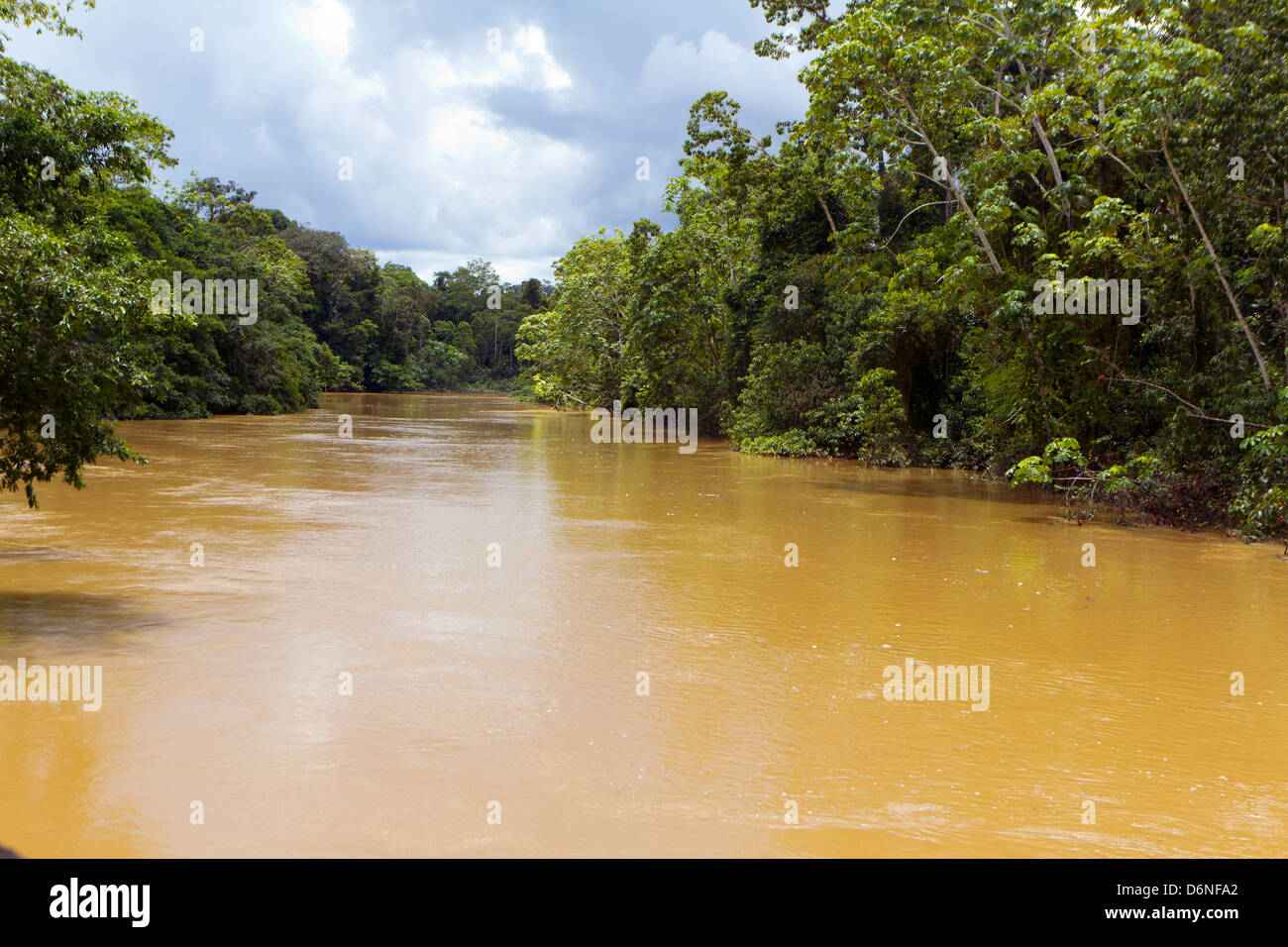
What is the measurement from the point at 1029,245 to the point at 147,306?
13714mm

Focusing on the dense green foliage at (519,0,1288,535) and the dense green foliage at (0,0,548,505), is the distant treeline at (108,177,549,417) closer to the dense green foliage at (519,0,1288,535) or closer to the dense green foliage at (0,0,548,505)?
the dense green foliage at (0,0,548,505)

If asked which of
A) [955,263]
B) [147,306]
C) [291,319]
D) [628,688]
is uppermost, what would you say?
[291,319]

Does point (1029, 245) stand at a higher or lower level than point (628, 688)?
higher

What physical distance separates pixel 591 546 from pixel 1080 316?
346 inches

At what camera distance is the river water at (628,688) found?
429 cm

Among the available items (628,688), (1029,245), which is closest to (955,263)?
(1029,245)

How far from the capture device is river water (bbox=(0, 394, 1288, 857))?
4.29 metres

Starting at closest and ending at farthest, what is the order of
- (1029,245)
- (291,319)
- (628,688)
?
(628,688)
(1029,245)
(291,319)

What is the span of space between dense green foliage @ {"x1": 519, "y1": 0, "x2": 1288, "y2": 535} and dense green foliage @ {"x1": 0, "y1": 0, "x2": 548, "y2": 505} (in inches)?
465

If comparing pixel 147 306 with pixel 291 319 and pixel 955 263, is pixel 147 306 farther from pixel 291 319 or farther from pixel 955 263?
pixel 291 319

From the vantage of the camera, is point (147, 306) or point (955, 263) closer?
point (147, 306)

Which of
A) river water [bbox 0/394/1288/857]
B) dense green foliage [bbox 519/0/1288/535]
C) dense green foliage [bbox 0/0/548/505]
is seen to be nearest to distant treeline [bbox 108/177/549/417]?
dense green foliage [bbox 0/0/548/505]

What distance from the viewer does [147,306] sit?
318 inches

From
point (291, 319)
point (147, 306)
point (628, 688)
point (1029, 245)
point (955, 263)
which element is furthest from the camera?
point (291, 319)
